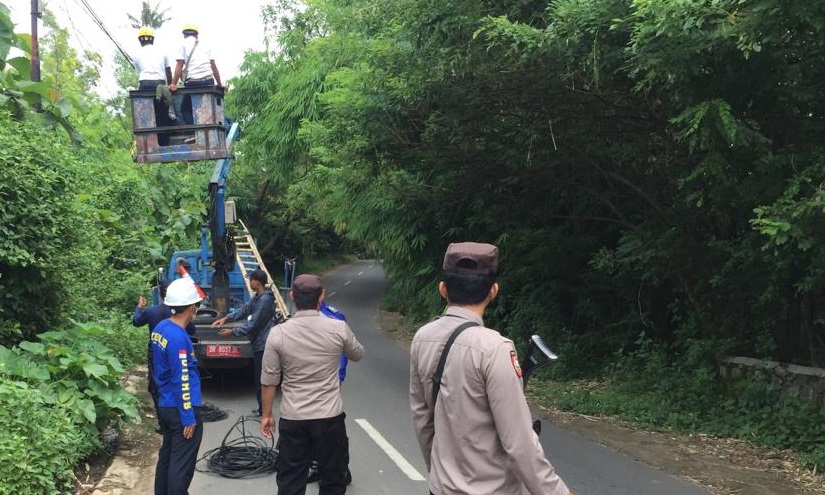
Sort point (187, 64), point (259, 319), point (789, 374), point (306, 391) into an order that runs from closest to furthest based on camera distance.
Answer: point (306, 391) < point (789, 374) < point (259, 319) < point (187, 64)

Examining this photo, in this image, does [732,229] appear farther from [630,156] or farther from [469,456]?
[469,456]

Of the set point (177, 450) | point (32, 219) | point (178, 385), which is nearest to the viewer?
point (178, 385)

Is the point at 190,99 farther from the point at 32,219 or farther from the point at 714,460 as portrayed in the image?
the point at 714,460

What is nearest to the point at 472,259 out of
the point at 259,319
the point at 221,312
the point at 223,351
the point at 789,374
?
the point at 259,319

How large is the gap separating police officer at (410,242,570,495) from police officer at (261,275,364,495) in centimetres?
184

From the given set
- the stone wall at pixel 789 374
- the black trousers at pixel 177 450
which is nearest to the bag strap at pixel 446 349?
the black trousers at pixel 177 450

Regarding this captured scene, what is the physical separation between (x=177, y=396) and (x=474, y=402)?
290 cm

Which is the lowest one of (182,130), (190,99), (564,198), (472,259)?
(564,198)

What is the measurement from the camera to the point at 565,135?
9.91 meters

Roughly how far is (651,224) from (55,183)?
8042 millimetres

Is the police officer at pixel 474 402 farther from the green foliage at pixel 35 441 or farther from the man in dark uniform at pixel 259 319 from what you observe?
the man in dark uniform at pixel 259 319

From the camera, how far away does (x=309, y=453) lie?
15.7 feet

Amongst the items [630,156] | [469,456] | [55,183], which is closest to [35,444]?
[55,183]

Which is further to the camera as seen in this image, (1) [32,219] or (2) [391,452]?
(2) [391,452]
